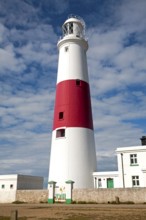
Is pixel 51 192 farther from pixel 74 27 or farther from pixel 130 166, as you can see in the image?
pixel 74 27

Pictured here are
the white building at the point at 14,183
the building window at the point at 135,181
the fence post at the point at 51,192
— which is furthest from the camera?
the white building at the point at 14,183

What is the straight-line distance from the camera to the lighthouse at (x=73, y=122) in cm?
2528

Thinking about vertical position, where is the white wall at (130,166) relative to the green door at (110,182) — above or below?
above

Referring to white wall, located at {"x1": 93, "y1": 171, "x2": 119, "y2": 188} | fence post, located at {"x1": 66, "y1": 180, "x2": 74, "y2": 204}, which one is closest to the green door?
white wall, located at {"x1": 93, "y1": 171, "x2": 119, "y2": 188}

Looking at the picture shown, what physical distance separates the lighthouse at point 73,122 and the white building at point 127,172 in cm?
138

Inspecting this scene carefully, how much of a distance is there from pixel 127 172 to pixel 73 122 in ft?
22.8

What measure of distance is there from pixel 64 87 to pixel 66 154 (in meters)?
6.66

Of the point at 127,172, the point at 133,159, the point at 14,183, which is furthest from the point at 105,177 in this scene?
the point at 14,183

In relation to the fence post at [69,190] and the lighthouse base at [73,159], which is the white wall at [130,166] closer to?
the lighthouse base at [73,159]

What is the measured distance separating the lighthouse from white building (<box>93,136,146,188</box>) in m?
1.38

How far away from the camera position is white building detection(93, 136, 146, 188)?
1006 inches

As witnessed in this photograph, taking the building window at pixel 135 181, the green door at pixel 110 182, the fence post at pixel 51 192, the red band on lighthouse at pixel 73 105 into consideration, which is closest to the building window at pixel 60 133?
the red band on lighthouse at pixel 73 105

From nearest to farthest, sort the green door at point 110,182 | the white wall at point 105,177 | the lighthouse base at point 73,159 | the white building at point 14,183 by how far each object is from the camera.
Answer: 1. the lighthouse base at point 73,159
2. the white wall at point 105,177
3. the green door at point 110,182
4. the white building at point 14,183

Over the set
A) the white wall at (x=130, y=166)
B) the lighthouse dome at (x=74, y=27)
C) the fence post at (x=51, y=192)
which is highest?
the lighthouse dome at (x=74, y=27)
